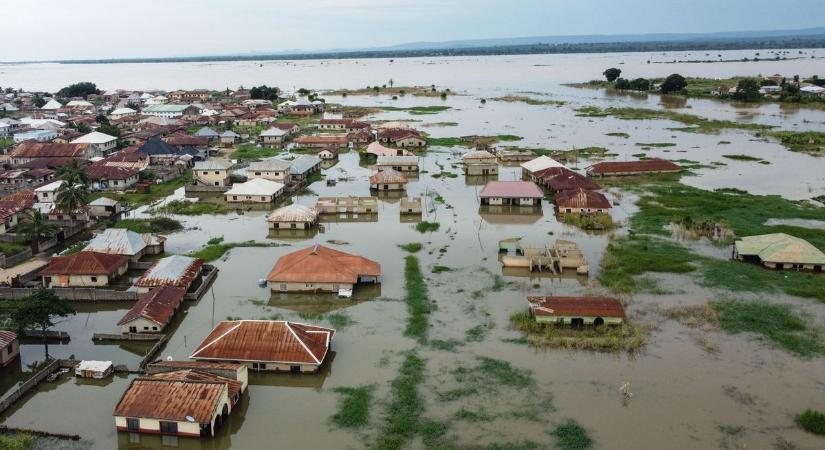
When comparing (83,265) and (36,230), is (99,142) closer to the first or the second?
(36,230)

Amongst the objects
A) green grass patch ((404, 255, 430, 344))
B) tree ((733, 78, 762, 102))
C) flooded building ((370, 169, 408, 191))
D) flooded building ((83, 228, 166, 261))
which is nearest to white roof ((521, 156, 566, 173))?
flooded building ((370, 169, 408, 191))

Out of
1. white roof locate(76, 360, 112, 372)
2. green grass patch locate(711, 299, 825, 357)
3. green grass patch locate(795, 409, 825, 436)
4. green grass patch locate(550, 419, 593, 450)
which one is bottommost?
green grass patch locate(550, 419, 593, 450)

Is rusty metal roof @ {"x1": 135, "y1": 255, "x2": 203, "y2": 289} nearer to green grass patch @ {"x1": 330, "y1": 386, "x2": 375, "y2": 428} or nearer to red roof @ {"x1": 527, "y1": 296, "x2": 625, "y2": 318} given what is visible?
green grass patch @ {"x1": 330, "y1": 386, "x2": 375, "y2": 428}

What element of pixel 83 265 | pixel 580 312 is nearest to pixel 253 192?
pixel 83 265

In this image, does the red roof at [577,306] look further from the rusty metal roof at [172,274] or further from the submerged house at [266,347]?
the rusty metal roof at [172,274]

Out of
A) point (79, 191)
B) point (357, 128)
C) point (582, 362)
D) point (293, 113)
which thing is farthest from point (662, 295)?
point (293, 113)

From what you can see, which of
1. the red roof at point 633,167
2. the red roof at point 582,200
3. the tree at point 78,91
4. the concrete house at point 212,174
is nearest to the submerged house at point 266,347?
the red roof at point 582,200

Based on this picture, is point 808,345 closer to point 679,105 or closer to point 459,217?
point 459,217
